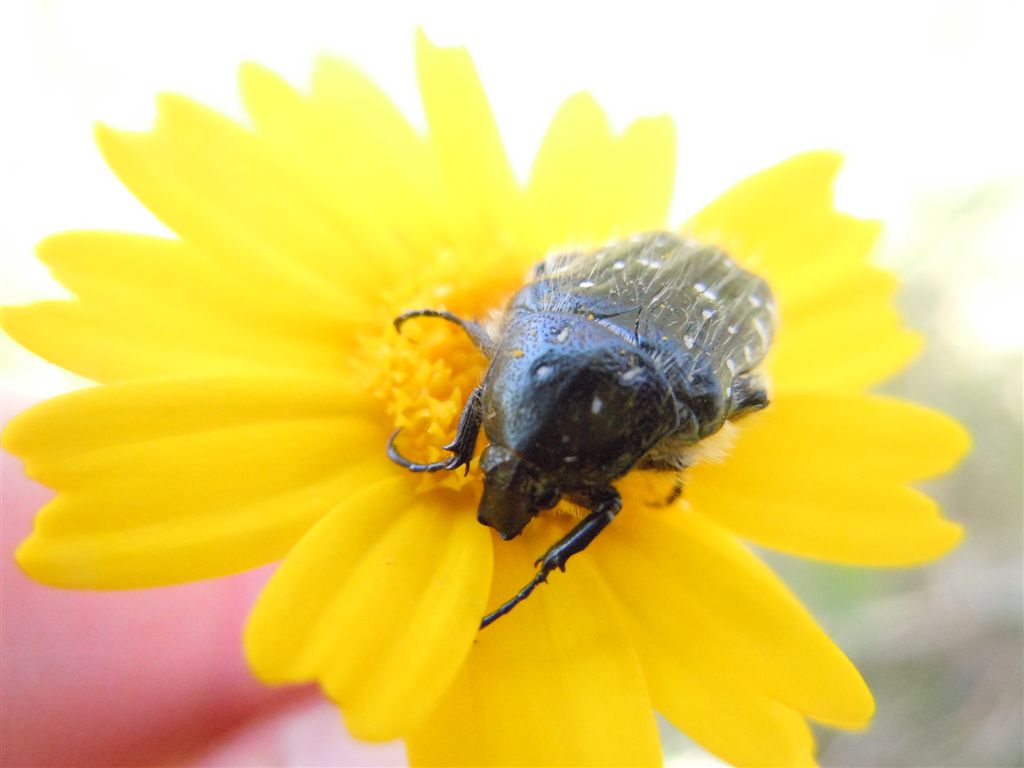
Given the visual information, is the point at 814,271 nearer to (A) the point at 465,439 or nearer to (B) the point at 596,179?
(B) the point at 596,179

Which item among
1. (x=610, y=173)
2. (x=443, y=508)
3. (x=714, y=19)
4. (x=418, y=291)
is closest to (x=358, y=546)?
(x=443, y=508)

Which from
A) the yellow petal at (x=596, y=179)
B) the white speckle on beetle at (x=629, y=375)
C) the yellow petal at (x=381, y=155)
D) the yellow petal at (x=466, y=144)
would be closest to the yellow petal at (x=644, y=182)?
the yellow petal at (x=596, y=179)

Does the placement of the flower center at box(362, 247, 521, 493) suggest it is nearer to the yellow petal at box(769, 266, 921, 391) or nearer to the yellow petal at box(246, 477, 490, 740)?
the yellow petal at box(246, 477, 490, 740)

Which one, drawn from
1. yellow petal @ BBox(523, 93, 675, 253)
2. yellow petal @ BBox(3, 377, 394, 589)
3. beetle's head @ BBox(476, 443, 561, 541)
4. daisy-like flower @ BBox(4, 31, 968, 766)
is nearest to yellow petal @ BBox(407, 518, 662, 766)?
daisy-like flower @ BBox(4, 31, 968, 766)

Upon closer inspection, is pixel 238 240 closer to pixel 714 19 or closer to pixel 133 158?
pixel 133 158

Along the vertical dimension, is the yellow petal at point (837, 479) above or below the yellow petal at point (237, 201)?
below

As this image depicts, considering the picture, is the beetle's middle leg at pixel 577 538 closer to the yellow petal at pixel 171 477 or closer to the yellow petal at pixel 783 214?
the yellow petal at pixel 171 477
